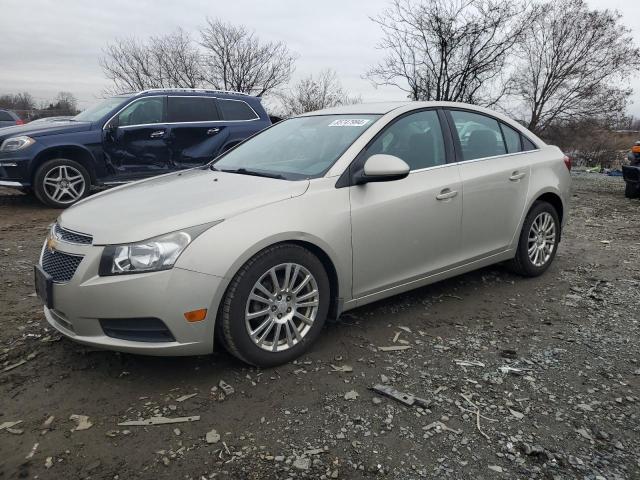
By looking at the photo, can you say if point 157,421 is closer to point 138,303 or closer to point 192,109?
point 138,303

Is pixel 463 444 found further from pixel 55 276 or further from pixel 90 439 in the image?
pixel 55 276

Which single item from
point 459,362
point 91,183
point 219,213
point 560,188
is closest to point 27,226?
point 91,183

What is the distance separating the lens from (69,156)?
24.8 ft

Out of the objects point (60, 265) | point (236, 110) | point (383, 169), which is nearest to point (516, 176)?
point (383, 169)

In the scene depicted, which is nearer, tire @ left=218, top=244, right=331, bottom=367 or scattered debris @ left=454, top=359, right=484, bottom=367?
tire @ left=218, top=244, right=331, bottom=367

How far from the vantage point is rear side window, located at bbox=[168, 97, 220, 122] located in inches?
325

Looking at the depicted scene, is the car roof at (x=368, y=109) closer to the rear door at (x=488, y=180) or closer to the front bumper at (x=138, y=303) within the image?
the rear door at (x=488, y=180)

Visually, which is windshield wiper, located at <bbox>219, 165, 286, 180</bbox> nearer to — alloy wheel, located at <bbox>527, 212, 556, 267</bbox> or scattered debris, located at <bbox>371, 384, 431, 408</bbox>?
scattered debris, located at <bbox>371, 384, 431, 408</bbox>

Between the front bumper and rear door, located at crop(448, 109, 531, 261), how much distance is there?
2.16 metres

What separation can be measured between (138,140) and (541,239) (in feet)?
20.2

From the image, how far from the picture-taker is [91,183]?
7672 mm

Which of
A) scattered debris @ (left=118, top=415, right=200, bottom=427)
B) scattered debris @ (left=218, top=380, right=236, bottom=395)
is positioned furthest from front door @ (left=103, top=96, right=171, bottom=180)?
scattered debris @ (left=118, top=415, right=200, bottom=427)

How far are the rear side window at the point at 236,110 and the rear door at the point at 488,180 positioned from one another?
18.2ft

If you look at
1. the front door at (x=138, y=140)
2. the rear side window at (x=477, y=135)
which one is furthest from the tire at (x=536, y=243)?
the front door at (x=138, y=140)
